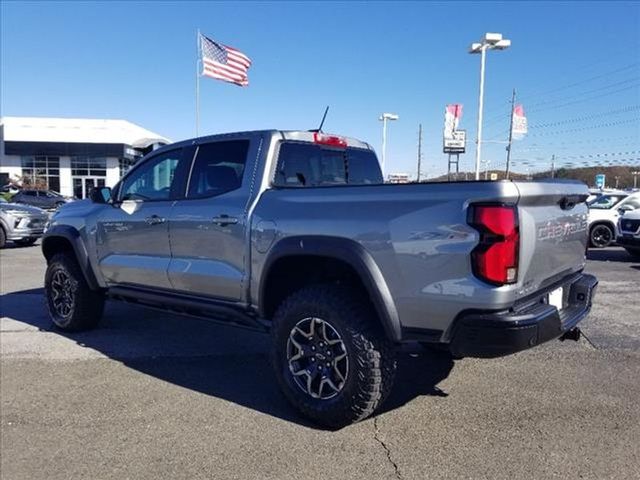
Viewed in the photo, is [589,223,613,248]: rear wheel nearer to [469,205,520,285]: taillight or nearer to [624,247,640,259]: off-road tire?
[624,247,640,259]: off-road tire

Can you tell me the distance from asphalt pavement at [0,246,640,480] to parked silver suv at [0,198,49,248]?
33.3 ft

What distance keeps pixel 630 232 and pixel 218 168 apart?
11.0m

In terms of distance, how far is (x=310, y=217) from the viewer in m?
3.78

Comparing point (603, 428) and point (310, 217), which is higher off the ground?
point (310, 217)

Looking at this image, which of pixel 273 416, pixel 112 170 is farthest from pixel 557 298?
pixel 112 170

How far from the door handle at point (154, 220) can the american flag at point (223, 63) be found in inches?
676

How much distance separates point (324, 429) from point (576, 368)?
2.45 m

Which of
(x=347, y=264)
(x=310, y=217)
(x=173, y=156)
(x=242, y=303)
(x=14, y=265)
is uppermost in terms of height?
(x=173, y=156)

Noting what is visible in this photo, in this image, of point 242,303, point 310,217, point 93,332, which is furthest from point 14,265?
point 310,217

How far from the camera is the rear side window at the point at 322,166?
14.6 ft

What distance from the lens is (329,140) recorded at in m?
4.84

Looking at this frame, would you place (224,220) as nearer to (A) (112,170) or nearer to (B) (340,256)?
(B) (340,256)

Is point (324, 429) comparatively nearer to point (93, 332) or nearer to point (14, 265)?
point (93, 332)

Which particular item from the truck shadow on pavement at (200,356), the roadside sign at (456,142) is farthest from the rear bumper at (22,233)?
the roadside sign at (456,142)
